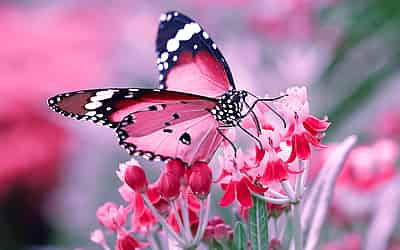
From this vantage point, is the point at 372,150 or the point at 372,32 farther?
the point at 372,32

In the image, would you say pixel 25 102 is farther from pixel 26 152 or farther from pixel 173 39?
pixel 173 39

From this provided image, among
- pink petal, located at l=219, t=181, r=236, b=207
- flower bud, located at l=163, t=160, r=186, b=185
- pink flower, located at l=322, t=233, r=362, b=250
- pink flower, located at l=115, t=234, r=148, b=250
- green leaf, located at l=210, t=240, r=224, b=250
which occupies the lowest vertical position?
pink flower, located at l=115, t=234, r=148, b=250

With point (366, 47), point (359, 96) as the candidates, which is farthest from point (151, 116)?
point (366, 47)

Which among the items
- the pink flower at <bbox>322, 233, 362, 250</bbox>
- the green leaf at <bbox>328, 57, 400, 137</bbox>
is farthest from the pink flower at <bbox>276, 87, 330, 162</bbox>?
the green leaf at <bbox>328, 57, 400, 137</bbox>

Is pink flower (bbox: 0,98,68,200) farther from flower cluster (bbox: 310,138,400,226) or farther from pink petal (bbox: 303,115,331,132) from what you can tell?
pink petal (bbox: 303,115,331,132)

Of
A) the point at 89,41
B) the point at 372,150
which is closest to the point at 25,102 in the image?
the point at 89,41

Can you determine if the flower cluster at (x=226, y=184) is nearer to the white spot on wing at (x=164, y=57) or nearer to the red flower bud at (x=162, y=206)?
the red flower bud at (x=162, y=206)
